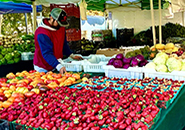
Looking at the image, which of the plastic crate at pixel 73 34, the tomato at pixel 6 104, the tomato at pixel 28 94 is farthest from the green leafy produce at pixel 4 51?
the tomato at pixel 6 104

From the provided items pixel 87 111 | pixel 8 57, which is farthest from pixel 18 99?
pixel 8 57

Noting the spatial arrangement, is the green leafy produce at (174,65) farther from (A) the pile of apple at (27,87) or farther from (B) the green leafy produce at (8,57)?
(B) the green leafy produce at (8,57)

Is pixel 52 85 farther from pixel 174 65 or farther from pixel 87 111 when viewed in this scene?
pixel 174 65

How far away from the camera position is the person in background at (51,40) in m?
3.30

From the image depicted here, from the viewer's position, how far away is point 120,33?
9625 millimetres

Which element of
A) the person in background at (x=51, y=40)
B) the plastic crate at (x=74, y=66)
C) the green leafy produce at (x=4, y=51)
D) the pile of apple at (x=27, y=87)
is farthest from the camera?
the green leafy produce at (x=4, y=51)

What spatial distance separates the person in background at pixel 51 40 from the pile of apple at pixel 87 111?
1.22m

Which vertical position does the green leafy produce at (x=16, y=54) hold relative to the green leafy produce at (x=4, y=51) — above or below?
below

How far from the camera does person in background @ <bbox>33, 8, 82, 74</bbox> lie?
130 inches

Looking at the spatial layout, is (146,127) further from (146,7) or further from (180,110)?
(146,7)

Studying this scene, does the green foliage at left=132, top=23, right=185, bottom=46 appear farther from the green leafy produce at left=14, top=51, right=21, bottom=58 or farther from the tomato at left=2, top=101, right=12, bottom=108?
the tomato at left=2, top=101, right=12, bottom=108

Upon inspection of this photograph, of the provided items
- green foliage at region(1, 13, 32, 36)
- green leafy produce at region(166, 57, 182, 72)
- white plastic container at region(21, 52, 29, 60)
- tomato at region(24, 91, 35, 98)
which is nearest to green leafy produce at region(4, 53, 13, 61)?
white plastic container at region(21, 52, 29, 60)

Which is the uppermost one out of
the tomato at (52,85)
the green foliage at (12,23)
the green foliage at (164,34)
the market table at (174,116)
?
the green foliage at (12,23)

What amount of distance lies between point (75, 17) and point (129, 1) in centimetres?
225
